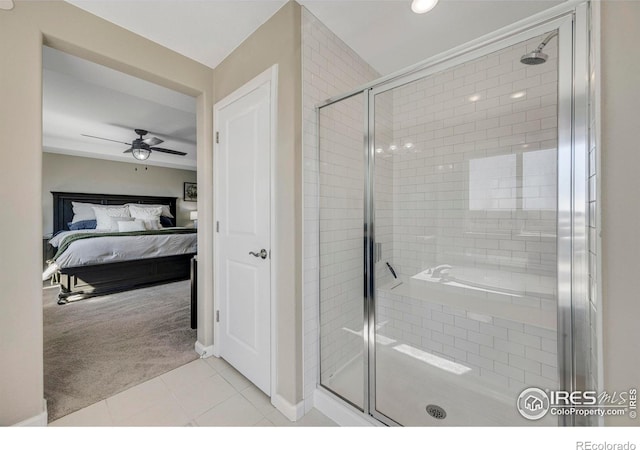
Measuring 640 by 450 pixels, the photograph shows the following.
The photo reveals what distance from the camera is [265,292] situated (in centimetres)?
169

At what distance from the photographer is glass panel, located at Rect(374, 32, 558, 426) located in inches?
65.8

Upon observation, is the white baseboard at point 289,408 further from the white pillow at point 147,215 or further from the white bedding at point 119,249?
the white pillow at point 147,215

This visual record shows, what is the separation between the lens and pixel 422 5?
5.04ft

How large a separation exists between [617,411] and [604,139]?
29.3 inches

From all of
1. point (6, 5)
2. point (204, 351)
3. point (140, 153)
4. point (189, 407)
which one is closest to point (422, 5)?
point (6, 5)

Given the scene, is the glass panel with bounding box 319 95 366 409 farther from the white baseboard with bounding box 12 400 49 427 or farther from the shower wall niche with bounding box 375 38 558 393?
the white baseboard with bounding box 12 400 49 427

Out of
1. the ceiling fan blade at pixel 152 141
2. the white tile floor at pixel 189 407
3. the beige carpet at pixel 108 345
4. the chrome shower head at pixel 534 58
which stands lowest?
the white tile floor at pixel 189 407

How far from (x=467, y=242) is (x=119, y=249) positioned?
177 inches

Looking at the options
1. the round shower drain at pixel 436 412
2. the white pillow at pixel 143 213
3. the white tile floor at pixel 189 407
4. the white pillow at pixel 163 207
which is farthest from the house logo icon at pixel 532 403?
the white pillow at pixel 163 207

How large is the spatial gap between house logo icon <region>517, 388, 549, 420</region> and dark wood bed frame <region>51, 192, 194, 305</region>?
4710mm

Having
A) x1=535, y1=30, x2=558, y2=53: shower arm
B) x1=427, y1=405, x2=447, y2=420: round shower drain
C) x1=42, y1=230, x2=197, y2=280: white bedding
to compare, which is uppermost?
x1=535, y1=30, x2=558, y2=53: shower arm

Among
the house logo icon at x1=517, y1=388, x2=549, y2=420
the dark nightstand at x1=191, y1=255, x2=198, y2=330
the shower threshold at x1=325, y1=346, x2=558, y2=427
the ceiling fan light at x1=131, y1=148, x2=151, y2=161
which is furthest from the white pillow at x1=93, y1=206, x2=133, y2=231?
the house logo icon at x1=517, y1=388, x2=549, y2=420

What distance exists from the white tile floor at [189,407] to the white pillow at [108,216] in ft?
14.1

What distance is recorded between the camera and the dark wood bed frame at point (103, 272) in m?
3.49
